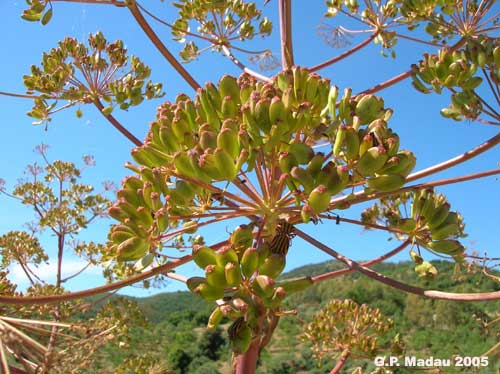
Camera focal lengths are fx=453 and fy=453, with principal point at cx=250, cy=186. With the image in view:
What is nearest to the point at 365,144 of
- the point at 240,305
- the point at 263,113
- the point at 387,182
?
the point at 387,182

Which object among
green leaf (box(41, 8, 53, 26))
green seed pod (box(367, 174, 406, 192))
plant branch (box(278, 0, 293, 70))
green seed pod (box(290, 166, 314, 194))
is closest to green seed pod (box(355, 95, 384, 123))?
green seed pod (box(367, 174, 406, 192))

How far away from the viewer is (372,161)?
2.03 metres

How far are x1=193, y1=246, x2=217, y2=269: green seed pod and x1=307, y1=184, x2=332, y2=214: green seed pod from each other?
0.48 metres

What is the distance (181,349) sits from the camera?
41.4 m

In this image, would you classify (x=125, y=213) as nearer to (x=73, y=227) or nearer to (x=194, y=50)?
(x=194, y=50)

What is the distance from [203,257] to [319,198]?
0.55m

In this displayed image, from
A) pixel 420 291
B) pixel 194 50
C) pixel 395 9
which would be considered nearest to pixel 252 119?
pixel 420 291

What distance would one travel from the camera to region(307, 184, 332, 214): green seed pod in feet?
6.33

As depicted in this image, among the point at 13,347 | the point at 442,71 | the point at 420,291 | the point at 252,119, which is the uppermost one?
the point at 442,71

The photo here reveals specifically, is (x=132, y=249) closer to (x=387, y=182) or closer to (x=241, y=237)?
(x=241, y=237)

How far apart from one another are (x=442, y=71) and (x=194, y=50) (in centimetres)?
323

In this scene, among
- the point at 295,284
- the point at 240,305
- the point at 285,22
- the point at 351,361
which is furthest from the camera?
the point at 351,361

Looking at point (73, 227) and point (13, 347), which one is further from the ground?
point (73, 227)

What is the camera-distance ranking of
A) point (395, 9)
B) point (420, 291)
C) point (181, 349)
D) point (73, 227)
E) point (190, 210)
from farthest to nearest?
point (181, 349) → point (73, 227) → point (395, 9) → point (190, 210) → point (420, 291)
